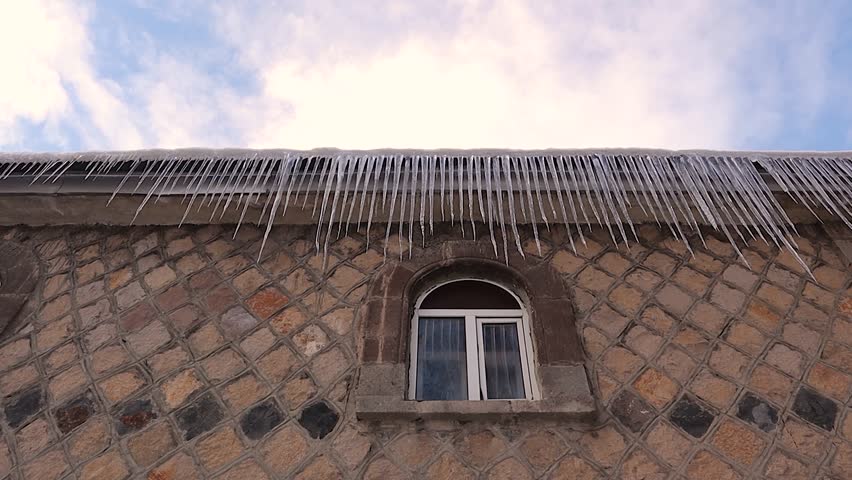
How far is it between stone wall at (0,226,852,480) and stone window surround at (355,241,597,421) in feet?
0.25

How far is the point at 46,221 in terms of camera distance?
3939 mm

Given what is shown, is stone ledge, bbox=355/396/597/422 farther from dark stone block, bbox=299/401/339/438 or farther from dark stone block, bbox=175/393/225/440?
dark stone block, bbox=175/393/225/440

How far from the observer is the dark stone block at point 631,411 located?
2.79 meters

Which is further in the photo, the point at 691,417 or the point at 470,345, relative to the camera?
the point at 470,345

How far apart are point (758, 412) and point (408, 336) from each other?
1.70 metres

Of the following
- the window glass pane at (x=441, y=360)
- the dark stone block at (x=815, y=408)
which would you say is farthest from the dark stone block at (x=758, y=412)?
the window glass pane at (x=441, y=360)

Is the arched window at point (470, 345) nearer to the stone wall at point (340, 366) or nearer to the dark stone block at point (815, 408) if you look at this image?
the stone wall at point (340, 366)

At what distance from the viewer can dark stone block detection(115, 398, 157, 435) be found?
111 inches

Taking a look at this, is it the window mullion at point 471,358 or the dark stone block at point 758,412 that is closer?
the dark stone block at point 758,412

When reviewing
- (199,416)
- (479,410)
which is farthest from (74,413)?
(479,410)

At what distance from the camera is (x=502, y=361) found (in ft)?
10.5

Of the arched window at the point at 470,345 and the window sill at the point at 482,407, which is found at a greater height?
the arched window at the point at 470,345

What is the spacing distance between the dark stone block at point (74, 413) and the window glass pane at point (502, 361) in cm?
192

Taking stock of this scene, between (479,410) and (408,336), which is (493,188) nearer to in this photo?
(408,336)
